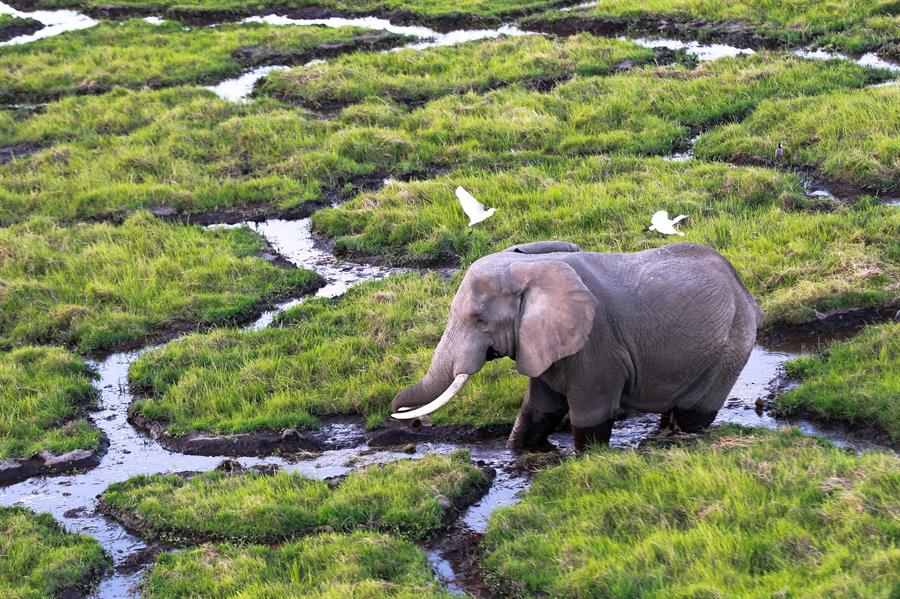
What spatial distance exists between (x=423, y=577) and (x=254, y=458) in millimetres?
2981

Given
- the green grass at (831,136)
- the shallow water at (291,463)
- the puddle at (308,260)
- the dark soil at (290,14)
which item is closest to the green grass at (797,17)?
the dark soil at (290,14)

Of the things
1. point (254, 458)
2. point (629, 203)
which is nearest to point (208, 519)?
point (254, 458)

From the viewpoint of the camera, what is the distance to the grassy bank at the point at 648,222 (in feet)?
39.7

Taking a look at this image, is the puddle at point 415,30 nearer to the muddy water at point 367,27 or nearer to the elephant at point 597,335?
the muddy water at point 367,27

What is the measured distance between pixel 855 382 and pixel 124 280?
849 cm

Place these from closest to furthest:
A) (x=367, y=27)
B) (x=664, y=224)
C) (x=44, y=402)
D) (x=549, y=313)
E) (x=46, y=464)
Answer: (x=549, y=313)
(x=46, y=464)
(x=44, y=402)
(x=664, y=224)
(x=367, y=27)

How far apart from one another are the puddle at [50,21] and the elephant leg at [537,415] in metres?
20.2

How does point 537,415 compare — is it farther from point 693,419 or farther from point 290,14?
point 290,14

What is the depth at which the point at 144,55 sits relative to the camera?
24.5 meters

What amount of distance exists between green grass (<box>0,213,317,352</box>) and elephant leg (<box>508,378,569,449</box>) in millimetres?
4604

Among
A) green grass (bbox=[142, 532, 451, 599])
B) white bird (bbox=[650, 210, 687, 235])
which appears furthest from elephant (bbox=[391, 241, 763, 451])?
white bird (bbox=[650, 210, 687, 235])

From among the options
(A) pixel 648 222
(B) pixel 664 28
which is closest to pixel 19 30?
(B) pixel 664 28

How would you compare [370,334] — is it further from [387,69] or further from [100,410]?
[387,69]

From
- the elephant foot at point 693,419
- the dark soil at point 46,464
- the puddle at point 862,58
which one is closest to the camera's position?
the elephant foot at point 693,419
